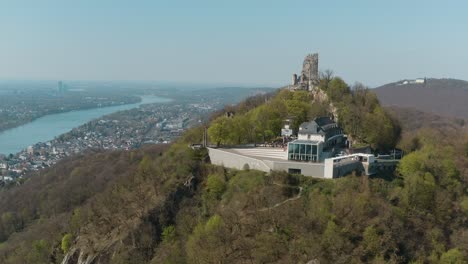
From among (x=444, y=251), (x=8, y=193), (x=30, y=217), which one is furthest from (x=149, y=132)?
(x=444, y=251)

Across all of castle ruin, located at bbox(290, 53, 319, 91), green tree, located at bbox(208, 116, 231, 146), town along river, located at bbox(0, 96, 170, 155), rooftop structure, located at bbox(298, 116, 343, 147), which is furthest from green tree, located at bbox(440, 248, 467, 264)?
town along river, located at bbox(0, 96, 170, 155)

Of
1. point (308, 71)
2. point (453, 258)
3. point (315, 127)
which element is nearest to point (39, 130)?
point (308, 71)

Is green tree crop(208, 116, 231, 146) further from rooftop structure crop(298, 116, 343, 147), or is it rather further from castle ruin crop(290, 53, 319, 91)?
castle ruin crop(290, 53, 319, 91)

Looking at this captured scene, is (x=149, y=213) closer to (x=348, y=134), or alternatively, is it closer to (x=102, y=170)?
(x=348, y=134)

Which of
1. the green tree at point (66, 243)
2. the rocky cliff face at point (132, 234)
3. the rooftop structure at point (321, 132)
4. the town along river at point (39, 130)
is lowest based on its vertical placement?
the town along river at point (39, 130)

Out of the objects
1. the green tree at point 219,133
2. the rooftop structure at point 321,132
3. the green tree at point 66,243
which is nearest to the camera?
the rooftop structure at point 321,132

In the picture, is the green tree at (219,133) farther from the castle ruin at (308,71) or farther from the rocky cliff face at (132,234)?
the castle ruin at (308,71)

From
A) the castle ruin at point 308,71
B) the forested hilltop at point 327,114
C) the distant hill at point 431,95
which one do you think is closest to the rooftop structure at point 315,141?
the forested hilltop at point 327,114
